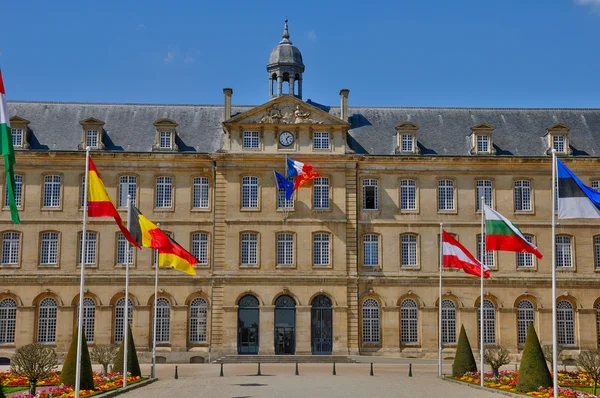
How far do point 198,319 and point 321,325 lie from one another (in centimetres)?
676

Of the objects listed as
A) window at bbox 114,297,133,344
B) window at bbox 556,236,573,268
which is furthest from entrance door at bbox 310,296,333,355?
window at bbox 556,236,573,268

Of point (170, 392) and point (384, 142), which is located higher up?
point (384, 142)

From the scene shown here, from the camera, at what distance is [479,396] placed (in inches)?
1003

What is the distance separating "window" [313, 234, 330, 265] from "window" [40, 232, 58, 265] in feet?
46.7

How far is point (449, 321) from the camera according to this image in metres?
44.7

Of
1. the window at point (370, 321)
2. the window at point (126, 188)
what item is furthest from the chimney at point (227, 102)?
the window at point (370, 321)

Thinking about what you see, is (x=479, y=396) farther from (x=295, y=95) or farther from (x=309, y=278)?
(x=295, y=95)

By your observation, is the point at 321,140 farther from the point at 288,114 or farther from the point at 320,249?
the point at 320,249

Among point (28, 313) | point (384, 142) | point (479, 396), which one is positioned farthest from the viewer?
point (384, 142)

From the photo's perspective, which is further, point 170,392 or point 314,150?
point 314,150

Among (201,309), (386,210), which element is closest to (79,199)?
(201,309)

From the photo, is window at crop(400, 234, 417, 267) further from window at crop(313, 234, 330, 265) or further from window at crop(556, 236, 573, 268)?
window at crop(556, 236, 573, 268)

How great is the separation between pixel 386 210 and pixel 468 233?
476cm

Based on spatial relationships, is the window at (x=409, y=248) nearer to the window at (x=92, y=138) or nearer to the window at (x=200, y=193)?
the window at (x=200, y=193)
